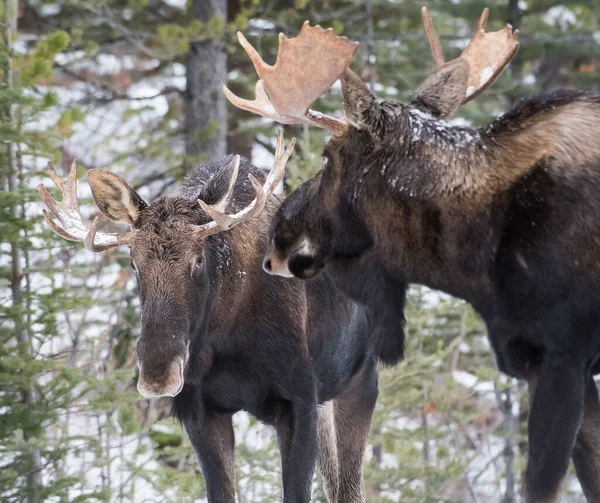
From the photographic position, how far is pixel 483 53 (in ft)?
18.2

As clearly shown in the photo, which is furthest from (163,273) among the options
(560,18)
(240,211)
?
(560,18)

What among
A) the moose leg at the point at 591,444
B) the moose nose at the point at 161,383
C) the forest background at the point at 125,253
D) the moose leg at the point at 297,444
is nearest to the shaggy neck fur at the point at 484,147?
the moose leg at the point at 591,444

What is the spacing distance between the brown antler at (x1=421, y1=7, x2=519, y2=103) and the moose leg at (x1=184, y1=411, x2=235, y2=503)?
2.15 m

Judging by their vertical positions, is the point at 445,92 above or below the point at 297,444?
above

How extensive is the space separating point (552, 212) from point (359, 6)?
40.5ft

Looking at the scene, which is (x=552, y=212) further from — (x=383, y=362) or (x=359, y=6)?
(x=359, y=6)

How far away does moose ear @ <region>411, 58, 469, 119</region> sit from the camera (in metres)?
5.23

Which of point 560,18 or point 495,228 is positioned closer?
point 495,228

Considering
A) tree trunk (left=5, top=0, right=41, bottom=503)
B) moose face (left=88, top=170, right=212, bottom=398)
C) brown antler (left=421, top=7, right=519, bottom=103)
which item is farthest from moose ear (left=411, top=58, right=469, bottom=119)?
tree trunk (left=5, top=0, right=41, bottom=503)

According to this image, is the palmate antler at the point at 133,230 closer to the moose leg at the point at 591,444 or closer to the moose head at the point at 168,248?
the moose head at the point at 168,248

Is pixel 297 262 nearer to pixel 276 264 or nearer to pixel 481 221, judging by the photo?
pixel 276 264

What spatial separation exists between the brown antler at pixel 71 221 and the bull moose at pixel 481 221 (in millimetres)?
1002

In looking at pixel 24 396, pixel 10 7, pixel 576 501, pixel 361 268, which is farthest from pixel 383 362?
pixel 576 501

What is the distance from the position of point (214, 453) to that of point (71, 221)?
148 centimetres
